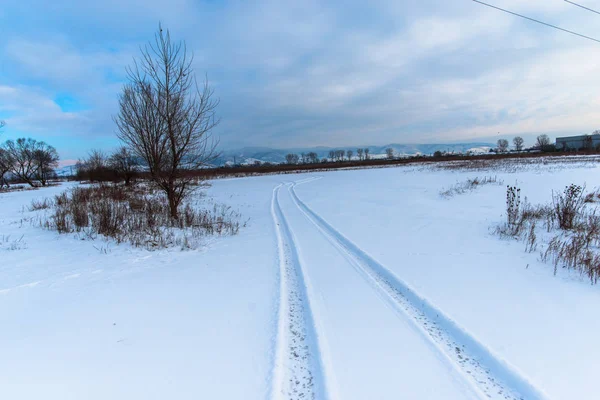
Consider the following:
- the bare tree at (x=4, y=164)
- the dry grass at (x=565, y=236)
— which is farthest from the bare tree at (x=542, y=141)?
the bare tree at (x=4, y=164)

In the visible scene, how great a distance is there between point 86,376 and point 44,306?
2116mm

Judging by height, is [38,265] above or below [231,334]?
above

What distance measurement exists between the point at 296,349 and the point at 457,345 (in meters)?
1.73

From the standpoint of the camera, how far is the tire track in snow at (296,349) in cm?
223

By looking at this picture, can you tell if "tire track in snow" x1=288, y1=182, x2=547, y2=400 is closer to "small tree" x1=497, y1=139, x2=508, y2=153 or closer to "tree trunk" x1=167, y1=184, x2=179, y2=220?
"tree trunk" x1=167, y1=184, x2=179, y2=220

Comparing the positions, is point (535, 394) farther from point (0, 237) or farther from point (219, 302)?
point (0, 237)

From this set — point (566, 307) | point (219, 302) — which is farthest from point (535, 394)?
point (219, 302)

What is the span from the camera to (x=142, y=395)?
2178 millimetres

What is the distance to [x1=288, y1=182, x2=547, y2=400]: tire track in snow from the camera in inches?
87.8

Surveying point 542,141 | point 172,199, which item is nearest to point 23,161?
point 172,199

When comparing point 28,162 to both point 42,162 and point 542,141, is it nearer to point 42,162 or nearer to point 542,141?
point 42,162

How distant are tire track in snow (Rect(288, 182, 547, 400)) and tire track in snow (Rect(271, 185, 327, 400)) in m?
1.24

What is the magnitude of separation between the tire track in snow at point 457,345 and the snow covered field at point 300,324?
1 centimetres

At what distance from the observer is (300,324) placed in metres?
3.18
